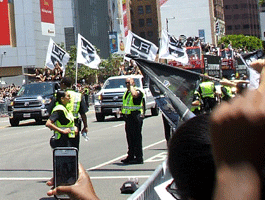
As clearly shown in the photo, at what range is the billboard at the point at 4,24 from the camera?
74.9 meters

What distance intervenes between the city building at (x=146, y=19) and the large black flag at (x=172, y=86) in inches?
5762

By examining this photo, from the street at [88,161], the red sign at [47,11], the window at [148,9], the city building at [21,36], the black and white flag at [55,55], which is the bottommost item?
the street at [88,161]

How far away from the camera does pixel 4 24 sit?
75812 millimetres

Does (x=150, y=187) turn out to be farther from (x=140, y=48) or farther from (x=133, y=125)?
(x=140, y=48)

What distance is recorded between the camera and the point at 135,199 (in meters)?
3.98

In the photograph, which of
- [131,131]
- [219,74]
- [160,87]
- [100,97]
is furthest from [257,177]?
[219,74]

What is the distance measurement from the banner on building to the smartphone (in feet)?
258

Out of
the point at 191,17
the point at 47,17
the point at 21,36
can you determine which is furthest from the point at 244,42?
the point at 21,36

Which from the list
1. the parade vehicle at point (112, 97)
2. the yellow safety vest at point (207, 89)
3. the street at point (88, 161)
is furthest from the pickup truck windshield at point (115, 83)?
the yellow safety vest at point (207, 89)

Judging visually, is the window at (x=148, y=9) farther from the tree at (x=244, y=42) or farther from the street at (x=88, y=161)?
the street at (x=88, y=161)

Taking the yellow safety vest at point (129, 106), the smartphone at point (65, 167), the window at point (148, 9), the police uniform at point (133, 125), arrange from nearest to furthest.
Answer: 1. the smartphone at point (65, 167)
2. the police uniform at point (133, 125)
3. the yellow safety vest at point (129, 106)
4. the window at point (148, 9)

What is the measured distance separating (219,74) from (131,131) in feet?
105

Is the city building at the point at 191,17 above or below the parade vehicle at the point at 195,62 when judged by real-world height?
above

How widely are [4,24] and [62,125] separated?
67.8 meters
